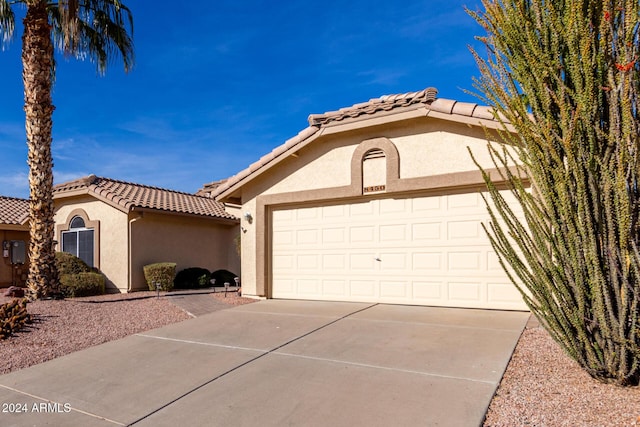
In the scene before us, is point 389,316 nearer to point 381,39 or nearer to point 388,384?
point 388,384

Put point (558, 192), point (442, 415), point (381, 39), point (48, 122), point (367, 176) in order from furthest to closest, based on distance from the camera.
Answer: point (381, 39)
point (48, 122)
point (367, 176)
point (558, 192)
point (442, 415)

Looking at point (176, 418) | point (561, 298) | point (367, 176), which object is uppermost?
point (367, 176)

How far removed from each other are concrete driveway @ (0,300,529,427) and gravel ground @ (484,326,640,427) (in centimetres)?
18

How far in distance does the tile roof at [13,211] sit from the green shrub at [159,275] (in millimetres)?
6877

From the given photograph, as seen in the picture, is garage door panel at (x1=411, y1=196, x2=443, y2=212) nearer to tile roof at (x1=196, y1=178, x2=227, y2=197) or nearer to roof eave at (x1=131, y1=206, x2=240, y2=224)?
roof eave at (x1=131, y1=206, x2=240, y2=224)

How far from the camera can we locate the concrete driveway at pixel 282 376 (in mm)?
4340

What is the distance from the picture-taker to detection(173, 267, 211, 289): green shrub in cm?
1598

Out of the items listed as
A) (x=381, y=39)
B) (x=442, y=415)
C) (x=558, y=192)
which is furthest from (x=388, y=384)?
(x=381, y=39)

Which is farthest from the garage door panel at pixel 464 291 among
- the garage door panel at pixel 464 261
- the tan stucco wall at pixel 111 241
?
the tan stucco wall at pixel 111 241

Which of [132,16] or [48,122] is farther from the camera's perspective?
[132,16]

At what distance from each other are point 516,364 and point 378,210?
5.36m

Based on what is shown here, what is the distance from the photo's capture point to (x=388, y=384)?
493 centimetres

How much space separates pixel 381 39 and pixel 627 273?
10290 millimetres

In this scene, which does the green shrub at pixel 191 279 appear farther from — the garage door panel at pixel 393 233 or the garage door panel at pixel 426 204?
the garage door panel at pixel 426 204
